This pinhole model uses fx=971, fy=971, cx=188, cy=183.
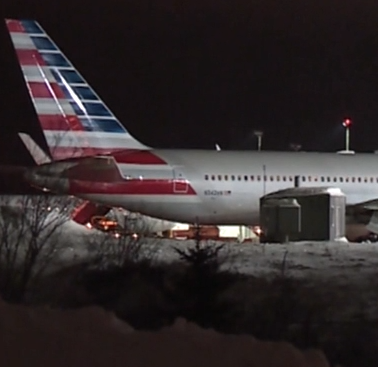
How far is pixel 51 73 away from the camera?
34.2 m

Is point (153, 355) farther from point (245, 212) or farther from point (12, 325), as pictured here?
point (245, 212)

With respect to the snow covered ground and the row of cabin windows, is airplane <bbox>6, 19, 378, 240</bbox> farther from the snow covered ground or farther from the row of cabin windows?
the snow covered ground

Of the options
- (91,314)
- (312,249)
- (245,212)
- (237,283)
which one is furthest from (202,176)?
(91,314)

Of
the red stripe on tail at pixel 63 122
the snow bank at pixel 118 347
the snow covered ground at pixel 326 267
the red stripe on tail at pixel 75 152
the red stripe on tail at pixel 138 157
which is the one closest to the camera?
the snow bank at pixel 118 347

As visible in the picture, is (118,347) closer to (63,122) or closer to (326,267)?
(326,267)

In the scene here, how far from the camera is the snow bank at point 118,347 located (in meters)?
8.31

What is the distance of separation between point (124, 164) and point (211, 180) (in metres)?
3.38

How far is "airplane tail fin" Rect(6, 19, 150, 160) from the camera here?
3403cm

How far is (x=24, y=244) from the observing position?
56.6 ft

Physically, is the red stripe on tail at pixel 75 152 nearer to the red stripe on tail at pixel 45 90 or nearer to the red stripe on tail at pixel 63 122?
the red stripe on tail at pixel 63 122

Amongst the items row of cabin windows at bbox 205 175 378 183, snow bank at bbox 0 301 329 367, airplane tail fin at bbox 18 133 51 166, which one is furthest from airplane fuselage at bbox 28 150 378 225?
snow bank at bbox 0 301 329 367

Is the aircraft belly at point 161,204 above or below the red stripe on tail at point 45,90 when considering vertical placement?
below

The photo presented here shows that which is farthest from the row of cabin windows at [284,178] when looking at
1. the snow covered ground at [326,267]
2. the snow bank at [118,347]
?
the snow bank at [118,347]

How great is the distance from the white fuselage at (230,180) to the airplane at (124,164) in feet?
0.11
